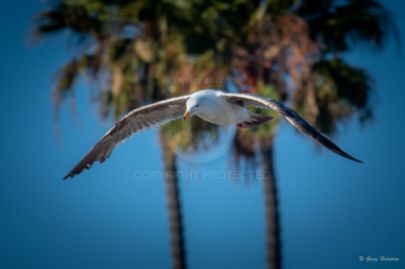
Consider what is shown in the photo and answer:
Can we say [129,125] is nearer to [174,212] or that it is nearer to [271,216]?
[174,212]

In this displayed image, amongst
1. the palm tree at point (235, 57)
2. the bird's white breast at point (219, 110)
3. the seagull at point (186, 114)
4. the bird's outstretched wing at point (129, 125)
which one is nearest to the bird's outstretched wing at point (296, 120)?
the seagull at point (186, 114)

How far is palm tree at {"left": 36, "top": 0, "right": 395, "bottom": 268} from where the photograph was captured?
9445 mm

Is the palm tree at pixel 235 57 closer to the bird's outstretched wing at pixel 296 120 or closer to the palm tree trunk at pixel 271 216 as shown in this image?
the palm tree trunk at pixel 271 216

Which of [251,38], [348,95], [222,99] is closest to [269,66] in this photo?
[251,38]

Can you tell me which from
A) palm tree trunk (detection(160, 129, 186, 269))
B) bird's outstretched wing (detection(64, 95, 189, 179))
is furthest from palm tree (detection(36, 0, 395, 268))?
bird's outstretched wing (detection(64, 95, 189, 179))

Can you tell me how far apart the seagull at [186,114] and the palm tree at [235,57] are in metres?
2.24

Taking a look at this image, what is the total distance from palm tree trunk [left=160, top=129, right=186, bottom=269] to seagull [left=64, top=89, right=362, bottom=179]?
2.64m

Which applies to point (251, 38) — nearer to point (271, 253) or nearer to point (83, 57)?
point (83, 57)

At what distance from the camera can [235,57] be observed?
971 cm

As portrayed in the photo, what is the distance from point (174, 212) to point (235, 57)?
2303mm

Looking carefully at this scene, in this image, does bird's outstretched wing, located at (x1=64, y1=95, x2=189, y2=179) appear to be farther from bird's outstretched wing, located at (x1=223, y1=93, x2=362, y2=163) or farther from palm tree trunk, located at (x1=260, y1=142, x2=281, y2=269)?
palm tree trunk, located at (x1=260, y1=142, x2=281, y2=269)

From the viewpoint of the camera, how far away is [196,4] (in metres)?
9.51

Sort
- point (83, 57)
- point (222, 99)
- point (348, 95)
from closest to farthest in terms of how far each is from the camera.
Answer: point (222, 99), point (348, 95), point (83, 57)

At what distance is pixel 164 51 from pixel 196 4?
754mm
